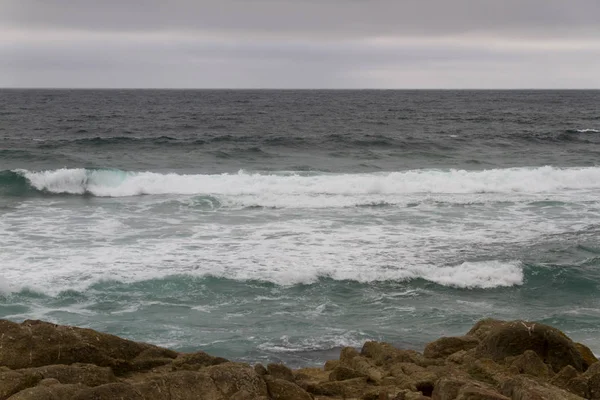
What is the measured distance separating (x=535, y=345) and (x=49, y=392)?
632 centimetres

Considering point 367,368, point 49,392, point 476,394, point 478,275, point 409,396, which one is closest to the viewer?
point 49,392

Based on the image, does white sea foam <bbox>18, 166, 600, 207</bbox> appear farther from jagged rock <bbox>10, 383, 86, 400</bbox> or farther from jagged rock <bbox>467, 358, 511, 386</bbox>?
jagged rock <bbox>10, 383, 86, 400</bbox>

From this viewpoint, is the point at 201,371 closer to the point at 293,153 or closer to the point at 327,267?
the point at 327,267

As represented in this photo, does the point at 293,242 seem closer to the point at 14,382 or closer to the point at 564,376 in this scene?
the point at 564,376

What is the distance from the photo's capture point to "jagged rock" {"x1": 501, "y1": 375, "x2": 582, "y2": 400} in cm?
732

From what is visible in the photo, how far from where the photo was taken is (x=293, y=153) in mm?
41156

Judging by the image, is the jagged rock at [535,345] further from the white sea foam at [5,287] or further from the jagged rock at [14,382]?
the white sea foam at [5,287]

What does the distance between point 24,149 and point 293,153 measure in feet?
49.8

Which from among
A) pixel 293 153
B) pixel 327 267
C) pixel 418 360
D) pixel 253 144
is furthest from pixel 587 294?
pixel 253 144

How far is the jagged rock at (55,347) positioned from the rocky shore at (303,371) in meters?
0.01

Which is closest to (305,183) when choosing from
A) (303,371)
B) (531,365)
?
(303,371)

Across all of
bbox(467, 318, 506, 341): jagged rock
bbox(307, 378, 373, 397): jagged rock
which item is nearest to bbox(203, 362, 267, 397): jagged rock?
bbox(307, 378, 373, 397): jagged rock

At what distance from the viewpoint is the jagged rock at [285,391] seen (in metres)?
7.87

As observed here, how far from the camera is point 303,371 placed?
9.75m
